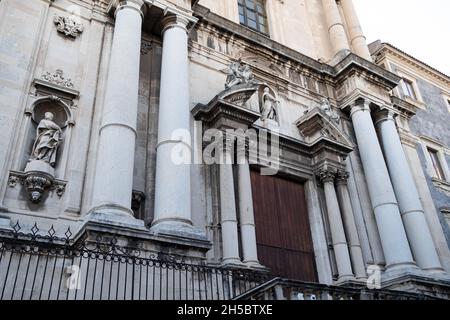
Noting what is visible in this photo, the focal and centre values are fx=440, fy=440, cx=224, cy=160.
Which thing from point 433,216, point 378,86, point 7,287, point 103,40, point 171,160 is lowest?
point 7,287

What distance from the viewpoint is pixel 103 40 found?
1015cm

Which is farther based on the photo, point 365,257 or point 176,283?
point 365,257

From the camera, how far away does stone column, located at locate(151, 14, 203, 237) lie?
7965mm

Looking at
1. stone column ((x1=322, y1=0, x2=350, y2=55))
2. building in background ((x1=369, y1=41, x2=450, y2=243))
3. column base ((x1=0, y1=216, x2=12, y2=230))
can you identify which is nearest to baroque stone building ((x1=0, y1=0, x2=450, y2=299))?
column base ((x1=0, y1=216, x2=12, y2=230))

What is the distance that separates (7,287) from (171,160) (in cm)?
364

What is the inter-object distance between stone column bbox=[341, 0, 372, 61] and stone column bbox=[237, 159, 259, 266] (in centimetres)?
863

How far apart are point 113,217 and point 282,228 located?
5.23 m

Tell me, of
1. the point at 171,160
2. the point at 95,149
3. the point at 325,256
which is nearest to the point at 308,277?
the point at 325,256

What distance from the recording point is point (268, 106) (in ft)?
41.2

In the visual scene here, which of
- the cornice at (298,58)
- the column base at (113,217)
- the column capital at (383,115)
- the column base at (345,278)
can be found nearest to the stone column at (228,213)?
the column base at (113,217)

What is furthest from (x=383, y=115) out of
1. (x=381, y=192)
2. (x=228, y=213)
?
(x=228, y=213)

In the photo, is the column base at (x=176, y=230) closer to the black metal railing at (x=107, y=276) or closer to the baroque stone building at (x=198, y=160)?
the baroque stone building at (x=198, y=160)

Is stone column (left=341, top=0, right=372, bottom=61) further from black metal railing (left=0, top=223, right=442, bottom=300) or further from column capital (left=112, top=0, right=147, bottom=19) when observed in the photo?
black metal railing (left=0, top=223, right=442, bottom=300)

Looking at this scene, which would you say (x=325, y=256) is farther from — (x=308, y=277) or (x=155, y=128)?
(x=155, y=128)
